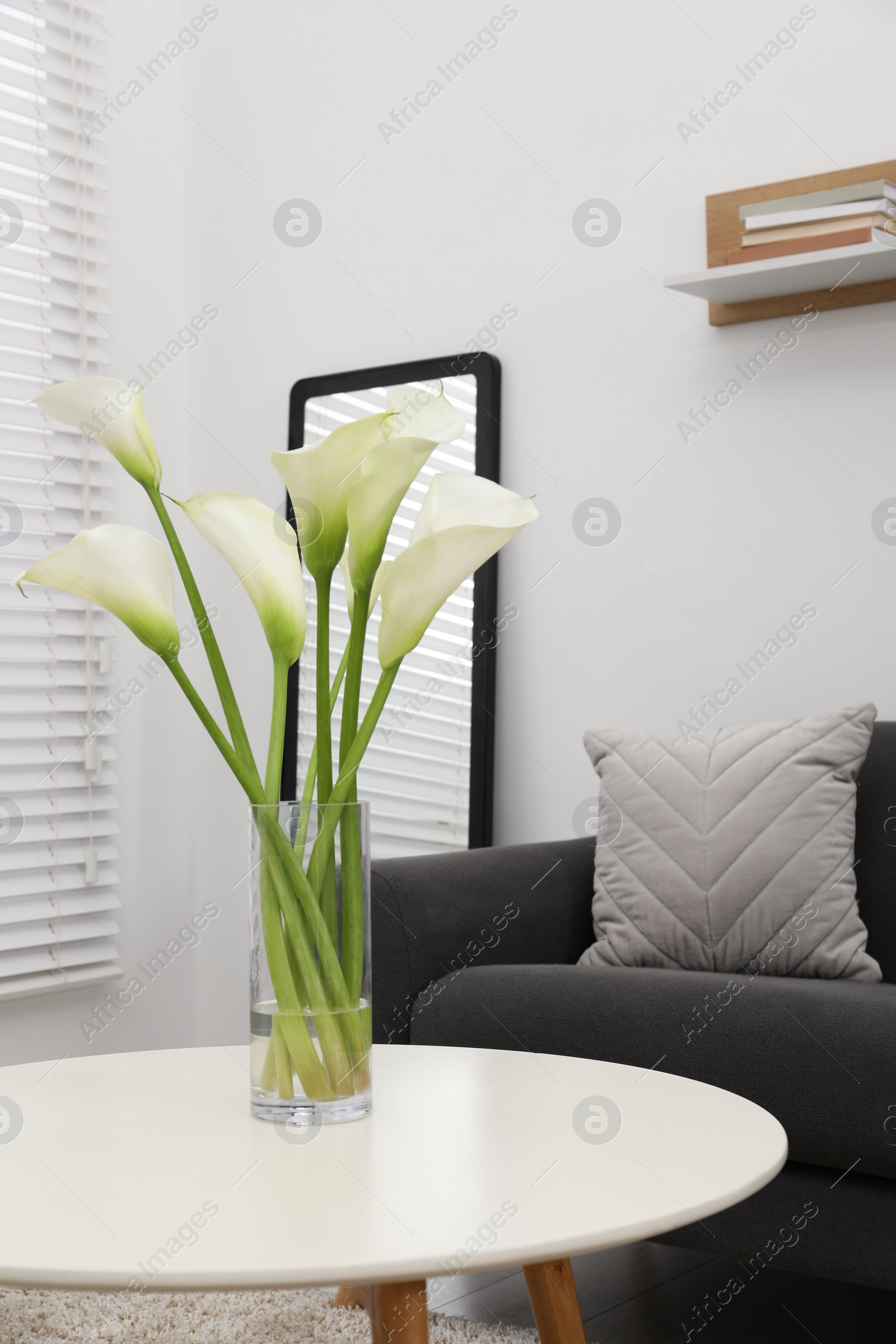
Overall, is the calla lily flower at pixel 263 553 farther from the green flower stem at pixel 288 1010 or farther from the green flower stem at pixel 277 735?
the green flower stem at pixel 288 1010

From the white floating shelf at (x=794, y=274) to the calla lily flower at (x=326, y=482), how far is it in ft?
4.47

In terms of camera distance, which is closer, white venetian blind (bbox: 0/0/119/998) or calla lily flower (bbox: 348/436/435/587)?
calla lily flower (bbox: 348/436/435/587)

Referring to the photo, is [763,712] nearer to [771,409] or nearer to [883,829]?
[883,829]

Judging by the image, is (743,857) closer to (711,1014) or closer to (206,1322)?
(711,1014)

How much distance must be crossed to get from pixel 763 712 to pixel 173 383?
1734 mm

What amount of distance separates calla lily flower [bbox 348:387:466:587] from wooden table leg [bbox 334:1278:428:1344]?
1.81 feet

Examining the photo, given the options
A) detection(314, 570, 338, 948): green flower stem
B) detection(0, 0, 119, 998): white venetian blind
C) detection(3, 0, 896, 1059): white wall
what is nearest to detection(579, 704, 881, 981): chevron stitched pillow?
detection(3, 0, 896, 1059): white wall

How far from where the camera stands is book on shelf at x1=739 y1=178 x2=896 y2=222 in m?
2.10

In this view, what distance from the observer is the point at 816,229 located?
7.00 ft

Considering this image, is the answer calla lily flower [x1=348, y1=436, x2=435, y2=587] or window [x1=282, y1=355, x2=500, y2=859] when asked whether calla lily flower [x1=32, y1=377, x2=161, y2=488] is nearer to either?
calla lily flower [x1=348, y1=436, x2=435, y2=587]

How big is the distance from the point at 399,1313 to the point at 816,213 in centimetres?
187

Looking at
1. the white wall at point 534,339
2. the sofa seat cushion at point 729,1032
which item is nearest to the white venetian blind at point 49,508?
the white wall at point 534,339

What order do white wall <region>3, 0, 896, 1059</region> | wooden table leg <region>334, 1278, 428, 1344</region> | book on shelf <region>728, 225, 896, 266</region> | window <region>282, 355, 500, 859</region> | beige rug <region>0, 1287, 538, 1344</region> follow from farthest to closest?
window <region>282, 355, 500, 859</region>, white wall <region>3, 0, 896, 1059</region>, book on shelf <region>728, 225, 896, 266</region>, beige rug <region>0, 1287, 538, 1344</region>, wooden table leg <region>334, 1278, 428, 1344</region>

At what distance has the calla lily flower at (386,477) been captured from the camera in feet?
3.34
